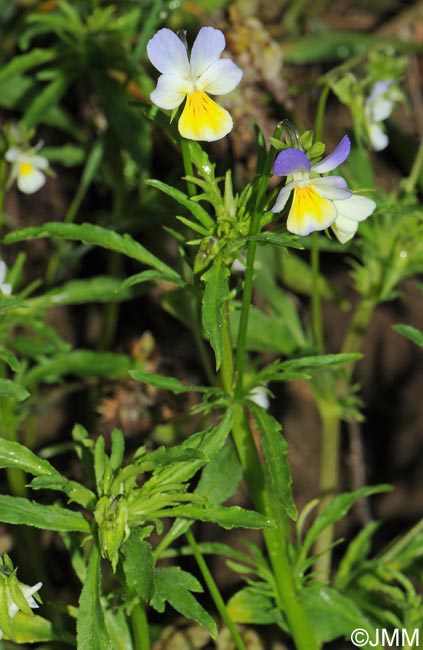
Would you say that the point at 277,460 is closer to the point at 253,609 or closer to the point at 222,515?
the point at 222,515

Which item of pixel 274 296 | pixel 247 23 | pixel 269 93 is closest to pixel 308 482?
pixel 274 296

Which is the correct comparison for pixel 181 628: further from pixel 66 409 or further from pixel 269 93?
pixel 269 93

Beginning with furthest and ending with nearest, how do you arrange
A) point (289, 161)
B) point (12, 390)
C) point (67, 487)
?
point (12, 390) < point (67, 487) < point (289, 161)

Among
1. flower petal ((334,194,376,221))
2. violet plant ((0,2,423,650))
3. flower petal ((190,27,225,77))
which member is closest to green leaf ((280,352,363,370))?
violet plant ((0,2,423,650))

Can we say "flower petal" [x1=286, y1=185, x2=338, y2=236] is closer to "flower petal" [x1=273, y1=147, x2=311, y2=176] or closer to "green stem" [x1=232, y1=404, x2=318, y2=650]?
"flower petal" [x1=273, y1=147, x2=311, y2=176]

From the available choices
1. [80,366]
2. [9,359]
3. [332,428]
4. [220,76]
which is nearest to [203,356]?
[80,366]
